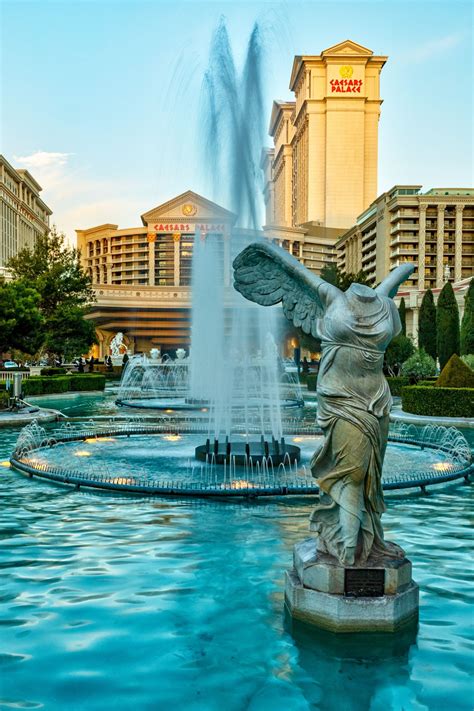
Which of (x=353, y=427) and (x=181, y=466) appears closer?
(x=353, y=427)

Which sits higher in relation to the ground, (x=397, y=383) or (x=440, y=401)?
(x=397, y=383)

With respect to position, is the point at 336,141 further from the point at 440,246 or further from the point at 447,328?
the point at 447,328

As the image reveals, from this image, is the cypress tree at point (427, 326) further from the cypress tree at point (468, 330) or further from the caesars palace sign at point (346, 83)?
the caesars palace sign at point (346, 83)

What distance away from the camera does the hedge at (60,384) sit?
30936 mm

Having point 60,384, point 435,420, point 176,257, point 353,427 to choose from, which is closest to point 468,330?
point 435,420

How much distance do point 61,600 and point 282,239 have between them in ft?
383

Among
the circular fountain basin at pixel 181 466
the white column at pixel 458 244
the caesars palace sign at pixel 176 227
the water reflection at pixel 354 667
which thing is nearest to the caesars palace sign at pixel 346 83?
the caesars palace sign at pixel 176 227

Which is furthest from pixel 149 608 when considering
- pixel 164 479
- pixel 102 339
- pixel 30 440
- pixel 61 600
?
pixel 102 339

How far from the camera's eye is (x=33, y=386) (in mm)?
31078

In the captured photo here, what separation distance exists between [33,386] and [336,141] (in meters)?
111

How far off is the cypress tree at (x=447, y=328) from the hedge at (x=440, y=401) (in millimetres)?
13556

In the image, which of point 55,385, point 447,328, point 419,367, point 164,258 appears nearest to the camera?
point 55,385

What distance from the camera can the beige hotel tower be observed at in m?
126

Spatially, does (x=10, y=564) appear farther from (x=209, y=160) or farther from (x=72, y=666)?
(x=209, y=160)
